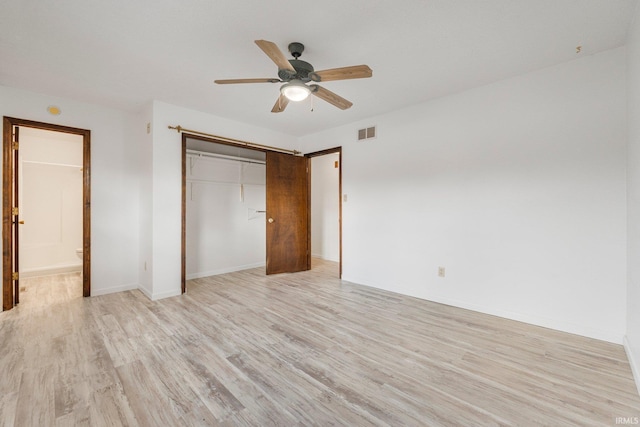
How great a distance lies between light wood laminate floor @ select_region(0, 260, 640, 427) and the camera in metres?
1.60

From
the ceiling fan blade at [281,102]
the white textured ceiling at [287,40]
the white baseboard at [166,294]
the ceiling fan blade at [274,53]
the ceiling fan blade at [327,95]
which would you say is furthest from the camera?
the white baseboard at [166,294]

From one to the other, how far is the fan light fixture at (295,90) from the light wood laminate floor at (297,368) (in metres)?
2.22

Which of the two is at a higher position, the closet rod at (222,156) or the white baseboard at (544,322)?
the closet rod at (222,156)

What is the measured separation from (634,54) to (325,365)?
3291 mm

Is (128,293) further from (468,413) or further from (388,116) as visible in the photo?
(388,116)

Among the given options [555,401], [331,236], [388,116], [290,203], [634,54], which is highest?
[388,116]

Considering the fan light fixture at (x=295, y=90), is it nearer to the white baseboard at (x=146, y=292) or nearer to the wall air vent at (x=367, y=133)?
the wall air vent at (x=367, y=133)

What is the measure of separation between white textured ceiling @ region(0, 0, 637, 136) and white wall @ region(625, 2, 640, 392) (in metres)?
0.29

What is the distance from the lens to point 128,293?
3893mm

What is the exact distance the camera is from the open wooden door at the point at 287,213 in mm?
4926

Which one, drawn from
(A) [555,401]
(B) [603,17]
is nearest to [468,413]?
(A) [555,401]

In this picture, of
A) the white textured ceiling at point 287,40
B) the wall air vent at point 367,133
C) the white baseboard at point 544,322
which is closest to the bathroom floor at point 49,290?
the white textured ceiling at point 287,40

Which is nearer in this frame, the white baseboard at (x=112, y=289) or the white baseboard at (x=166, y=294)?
the white baseboard at (x=166, y=294)

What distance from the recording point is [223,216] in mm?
5211
